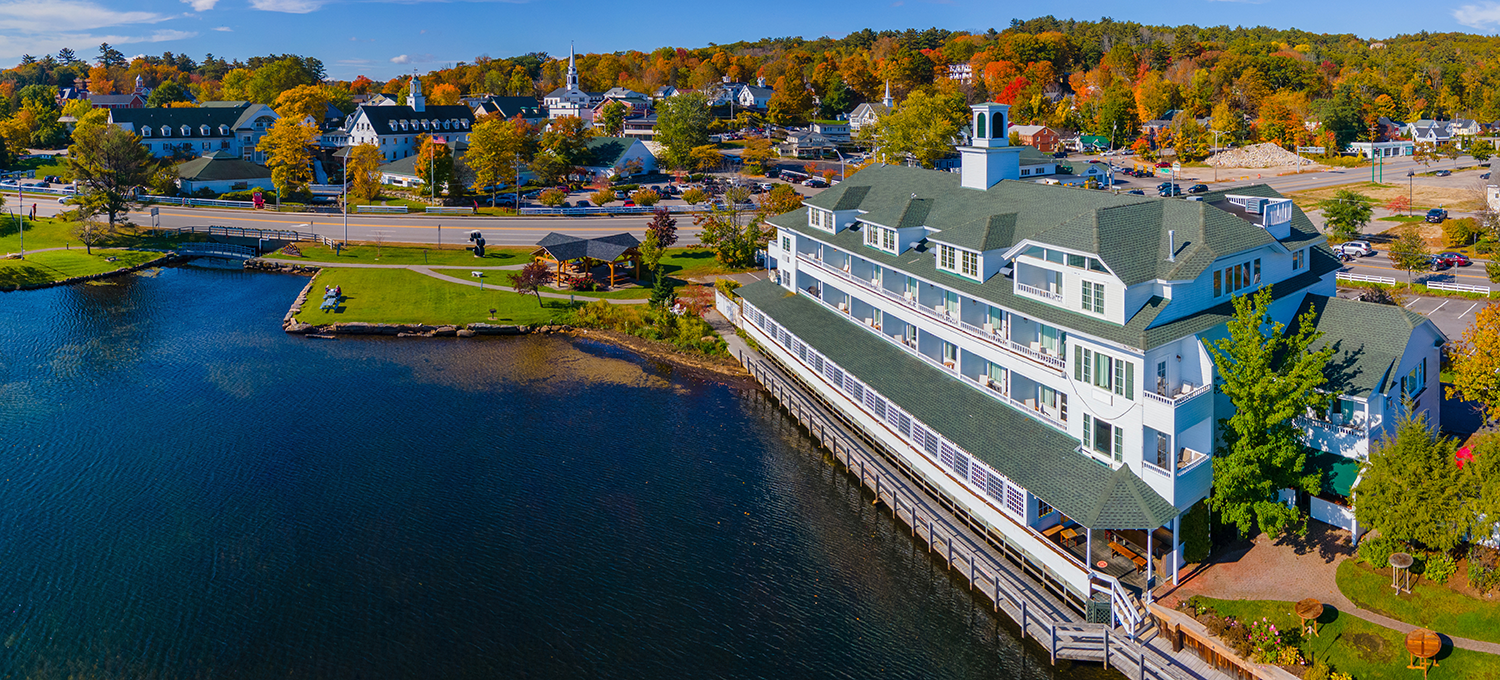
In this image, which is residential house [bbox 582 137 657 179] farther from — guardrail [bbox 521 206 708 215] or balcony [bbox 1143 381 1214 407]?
balcony [bbox 1143 381 1214 407]

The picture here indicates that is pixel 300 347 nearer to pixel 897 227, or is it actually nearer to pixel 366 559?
pixel 366 559

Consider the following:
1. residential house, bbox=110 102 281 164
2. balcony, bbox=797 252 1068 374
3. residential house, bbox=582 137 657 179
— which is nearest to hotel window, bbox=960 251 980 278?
balcony, bbox=797 252 1068 374

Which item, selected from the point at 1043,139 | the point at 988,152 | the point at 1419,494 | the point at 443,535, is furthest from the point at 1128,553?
the point at 1043,139

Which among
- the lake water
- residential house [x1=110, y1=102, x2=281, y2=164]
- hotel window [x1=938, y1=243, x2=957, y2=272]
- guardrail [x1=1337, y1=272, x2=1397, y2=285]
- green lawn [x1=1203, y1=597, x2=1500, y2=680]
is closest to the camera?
green lawn [x1=1203, y1=597, x2=1500, y2=680]

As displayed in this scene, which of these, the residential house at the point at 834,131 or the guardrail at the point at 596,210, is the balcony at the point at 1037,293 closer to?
the guardrail at the point at 596,210

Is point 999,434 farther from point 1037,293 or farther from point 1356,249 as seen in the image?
point 1356,249

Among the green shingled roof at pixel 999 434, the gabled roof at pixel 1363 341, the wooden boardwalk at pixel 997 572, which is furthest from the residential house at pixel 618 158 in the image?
the gabled roof at pixel 1363 341

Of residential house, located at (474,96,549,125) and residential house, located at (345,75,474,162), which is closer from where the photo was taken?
residential house, located at (345,75,474,162)
